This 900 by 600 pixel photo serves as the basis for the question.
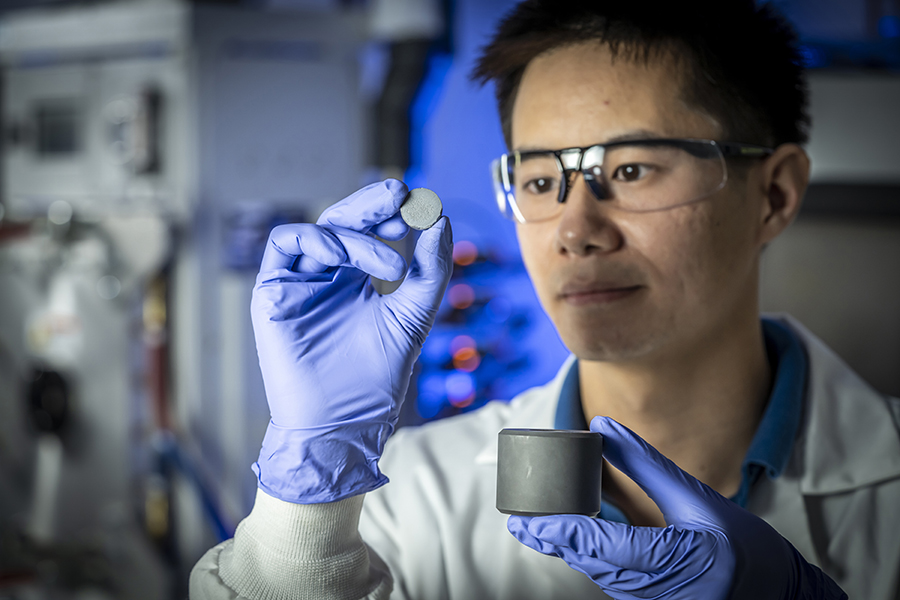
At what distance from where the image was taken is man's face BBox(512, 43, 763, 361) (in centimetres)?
107

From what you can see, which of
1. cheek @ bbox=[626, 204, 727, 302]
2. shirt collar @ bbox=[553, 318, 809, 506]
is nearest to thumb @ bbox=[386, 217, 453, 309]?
cheek @ bbox=[626, 204, 727, 302]

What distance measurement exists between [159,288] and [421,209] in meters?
2.34

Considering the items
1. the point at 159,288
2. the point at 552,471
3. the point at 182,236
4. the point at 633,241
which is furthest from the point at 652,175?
the point at 159,288

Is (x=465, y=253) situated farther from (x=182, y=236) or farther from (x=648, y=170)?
(x=648, y=170)

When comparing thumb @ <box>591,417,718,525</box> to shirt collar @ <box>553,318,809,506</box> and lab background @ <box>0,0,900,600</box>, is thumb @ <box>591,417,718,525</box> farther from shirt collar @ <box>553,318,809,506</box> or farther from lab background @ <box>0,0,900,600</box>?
lab background @ <box>0,0,900,600</box>

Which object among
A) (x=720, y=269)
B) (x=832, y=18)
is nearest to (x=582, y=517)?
(x=720, y=269)

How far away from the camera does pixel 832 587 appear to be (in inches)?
35.3

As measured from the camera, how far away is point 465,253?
8.26 feet

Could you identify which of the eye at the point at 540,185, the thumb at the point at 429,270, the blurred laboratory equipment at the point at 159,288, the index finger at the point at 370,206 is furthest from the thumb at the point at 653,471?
the blurred laboratory equipment at the point at 159,288

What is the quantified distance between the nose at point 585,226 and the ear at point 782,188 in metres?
0.34

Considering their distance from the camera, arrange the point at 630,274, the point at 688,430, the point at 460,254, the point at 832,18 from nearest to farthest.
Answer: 1. the point at 630,274
2. the point at 688,430
3. the point at 832,18
4. the point at 460,254

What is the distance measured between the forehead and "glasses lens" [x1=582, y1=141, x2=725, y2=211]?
0.03 m

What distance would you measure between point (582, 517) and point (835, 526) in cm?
64

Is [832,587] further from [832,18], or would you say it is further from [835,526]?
[832,18]
